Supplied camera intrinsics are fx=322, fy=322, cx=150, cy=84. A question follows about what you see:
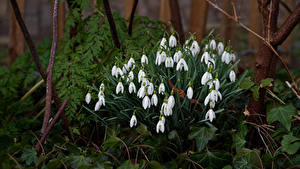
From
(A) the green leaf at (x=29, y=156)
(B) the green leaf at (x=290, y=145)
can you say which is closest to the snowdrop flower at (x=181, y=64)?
(B) the green leaf at (x=290, y=145)

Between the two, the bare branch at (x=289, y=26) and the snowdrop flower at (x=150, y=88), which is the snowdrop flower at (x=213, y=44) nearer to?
the bare branch at (x=289, y=26)

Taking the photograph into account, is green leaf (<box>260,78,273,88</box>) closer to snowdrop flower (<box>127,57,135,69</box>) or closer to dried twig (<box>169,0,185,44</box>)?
snowdrop flower (<box>127,57,135,69</box>)

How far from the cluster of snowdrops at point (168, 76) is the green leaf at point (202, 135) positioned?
6 cm

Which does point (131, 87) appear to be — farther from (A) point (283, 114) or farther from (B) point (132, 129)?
(A) point (283, 114)

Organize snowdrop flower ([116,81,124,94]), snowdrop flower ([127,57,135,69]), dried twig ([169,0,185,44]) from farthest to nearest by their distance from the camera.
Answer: dried twig ([169,0,185,44]), snowdrop flower ([127,57,135,69]), snowdrop flower ([116,81,124,94])

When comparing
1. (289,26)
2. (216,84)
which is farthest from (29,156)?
(289,26)

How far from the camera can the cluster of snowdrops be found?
1.30m

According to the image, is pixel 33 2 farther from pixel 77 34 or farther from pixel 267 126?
pixel 267 126

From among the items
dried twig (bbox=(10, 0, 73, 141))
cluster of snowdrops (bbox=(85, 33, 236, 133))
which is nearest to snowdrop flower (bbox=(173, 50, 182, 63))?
cluster of snowdrops (bbox=(85, 33, 236, 133))

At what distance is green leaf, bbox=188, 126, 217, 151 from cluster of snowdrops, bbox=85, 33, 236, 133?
0.19ft

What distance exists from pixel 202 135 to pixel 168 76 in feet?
1.12

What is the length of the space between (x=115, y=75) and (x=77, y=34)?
418 mm

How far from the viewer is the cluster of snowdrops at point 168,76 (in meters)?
1.30

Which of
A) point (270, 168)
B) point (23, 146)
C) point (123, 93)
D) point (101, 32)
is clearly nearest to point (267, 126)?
point (270, 168)
